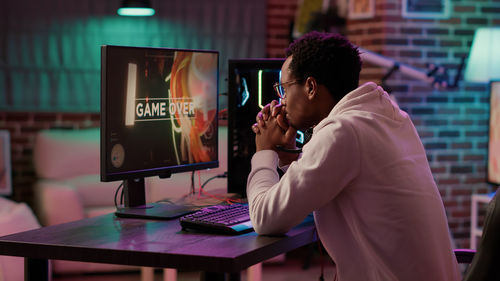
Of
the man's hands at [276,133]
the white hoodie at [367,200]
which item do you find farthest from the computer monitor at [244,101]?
the white hoodie at [367,200]

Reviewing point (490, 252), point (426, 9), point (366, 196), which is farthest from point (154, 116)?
point (426, 9)

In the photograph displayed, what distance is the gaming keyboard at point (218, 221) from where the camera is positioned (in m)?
1.73

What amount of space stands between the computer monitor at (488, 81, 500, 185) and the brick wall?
0.49 meters

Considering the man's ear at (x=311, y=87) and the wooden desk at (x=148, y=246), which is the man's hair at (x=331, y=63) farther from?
the wooden desk at (x=148, y=246)

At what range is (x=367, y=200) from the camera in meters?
1.56

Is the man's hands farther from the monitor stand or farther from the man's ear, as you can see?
the monitor stand

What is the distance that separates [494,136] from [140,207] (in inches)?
99.6

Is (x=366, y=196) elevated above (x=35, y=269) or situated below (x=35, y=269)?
above

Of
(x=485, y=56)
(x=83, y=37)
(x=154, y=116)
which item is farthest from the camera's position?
(x=83, y=37)

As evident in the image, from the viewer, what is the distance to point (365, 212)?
5.12 ft

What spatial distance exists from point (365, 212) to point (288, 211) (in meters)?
0.18

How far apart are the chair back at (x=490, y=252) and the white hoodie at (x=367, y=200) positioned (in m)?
0.23

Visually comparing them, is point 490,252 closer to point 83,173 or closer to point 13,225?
point 13,225

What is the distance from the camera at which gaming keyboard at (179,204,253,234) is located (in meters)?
1.73
